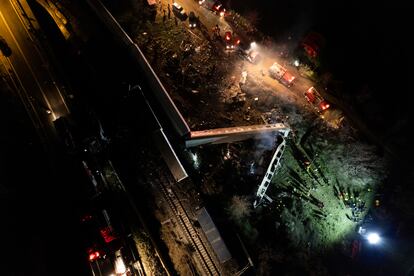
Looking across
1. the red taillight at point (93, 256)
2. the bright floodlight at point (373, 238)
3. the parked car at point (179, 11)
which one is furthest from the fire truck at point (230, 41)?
the red taillight at point (93, 256)

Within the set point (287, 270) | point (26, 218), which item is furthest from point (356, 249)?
point (26, 218)

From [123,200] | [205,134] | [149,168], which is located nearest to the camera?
[123,200]

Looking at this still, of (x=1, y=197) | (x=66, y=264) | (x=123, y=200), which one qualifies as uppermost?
(x=1, y=197)

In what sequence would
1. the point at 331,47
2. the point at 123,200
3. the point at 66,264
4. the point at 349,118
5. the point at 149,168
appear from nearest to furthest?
the point at 66,264 → the point at 123,200 → the point at 149,168 → the point at 349,118 → the point at 331,47

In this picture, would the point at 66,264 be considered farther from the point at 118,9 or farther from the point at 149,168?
the point at 118,9

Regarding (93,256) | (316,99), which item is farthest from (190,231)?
(316,99)

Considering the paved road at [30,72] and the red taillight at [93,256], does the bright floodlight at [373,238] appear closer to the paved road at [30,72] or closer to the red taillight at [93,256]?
the red taillight at [93,256]

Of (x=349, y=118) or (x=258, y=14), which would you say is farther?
(x=258, y=14)
